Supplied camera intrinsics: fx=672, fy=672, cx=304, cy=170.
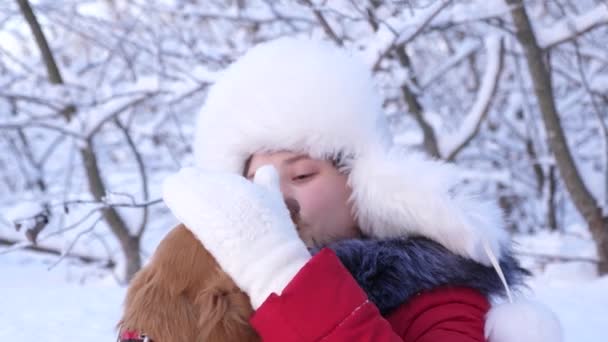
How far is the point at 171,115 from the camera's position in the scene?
4625 mm

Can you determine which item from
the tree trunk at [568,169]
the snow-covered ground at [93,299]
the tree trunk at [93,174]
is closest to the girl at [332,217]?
the snow-covered ground at [93,299]

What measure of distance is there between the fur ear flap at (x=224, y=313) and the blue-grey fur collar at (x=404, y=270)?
0.99 feet

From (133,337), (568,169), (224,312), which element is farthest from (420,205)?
(568,169)

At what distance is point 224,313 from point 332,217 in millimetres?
511

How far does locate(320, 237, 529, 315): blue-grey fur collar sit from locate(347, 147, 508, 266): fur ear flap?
0.03 metres

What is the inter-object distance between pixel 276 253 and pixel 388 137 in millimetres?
665

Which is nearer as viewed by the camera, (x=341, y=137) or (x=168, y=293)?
(x=168, y=293)

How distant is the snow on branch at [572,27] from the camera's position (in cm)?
341

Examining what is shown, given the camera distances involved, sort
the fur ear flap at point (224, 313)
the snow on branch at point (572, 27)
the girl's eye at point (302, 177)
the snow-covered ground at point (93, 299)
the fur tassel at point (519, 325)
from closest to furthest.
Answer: the fur ear flap at point (224, 313), the fur tassel at point (519, 325), the girl's eye at point (302, 177), the snow-covered ground at point (93, 299), the snow on branch at point (572, 27)

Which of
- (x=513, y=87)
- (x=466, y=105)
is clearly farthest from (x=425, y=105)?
(x=466, y=105)

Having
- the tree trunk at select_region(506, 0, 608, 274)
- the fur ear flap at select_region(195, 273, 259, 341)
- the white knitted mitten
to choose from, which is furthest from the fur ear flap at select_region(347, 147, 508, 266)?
the tree trunk at select_region(506, 0, 608, 274)

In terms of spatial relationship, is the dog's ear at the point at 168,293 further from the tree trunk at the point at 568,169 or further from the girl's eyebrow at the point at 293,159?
the tree trunk at the point at 568,169

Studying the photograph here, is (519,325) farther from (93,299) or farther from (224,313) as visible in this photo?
(93,299)

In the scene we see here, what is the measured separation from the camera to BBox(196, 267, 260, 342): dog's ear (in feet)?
3.57
